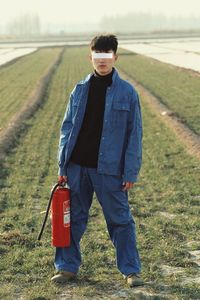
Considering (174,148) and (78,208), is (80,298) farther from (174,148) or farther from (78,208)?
(174,148)

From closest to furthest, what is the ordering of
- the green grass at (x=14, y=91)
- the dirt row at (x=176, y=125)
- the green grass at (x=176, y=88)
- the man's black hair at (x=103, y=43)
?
the man's black hair at (x=103, y=43) → the dirt row at (x=176, y=125) → the green grass at (x=176, y=88) → the green grass at (x=14, y=91)

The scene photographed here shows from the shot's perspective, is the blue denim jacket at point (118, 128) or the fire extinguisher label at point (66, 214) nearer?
the blue denim jacket at point (118, 128)

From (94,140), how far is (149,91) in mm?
16985

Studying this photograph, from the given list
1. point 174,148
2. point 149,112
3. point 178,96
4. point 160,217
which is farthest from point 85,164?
point 178,96

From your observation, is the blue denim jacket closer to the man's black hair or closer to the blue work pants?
the blue work pants

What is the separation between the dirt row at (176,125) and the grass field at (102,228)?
0.24 metres

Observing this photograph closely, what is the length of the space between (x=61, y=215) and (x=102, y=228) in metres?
1.90

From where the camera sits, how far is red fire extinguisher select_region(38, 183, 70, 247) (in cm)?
463

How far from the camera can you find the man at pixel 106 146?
4445 millimetres

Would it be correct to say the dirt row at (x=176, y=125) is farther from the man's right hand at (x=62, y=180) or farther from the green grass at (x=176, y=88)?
the man's right hand at (x=62, y=180)

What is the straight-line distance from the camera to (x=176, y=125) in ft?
43.9

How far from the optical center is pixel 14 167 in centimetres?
1001

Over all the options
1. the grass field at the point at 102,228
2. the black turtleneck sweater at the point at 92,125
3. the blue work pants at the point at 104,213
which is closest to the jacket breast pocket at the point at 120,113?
the black turtleneck sweater at the point at 92,125

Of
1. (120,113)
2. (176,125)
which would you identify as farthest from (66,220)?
(176,125)
